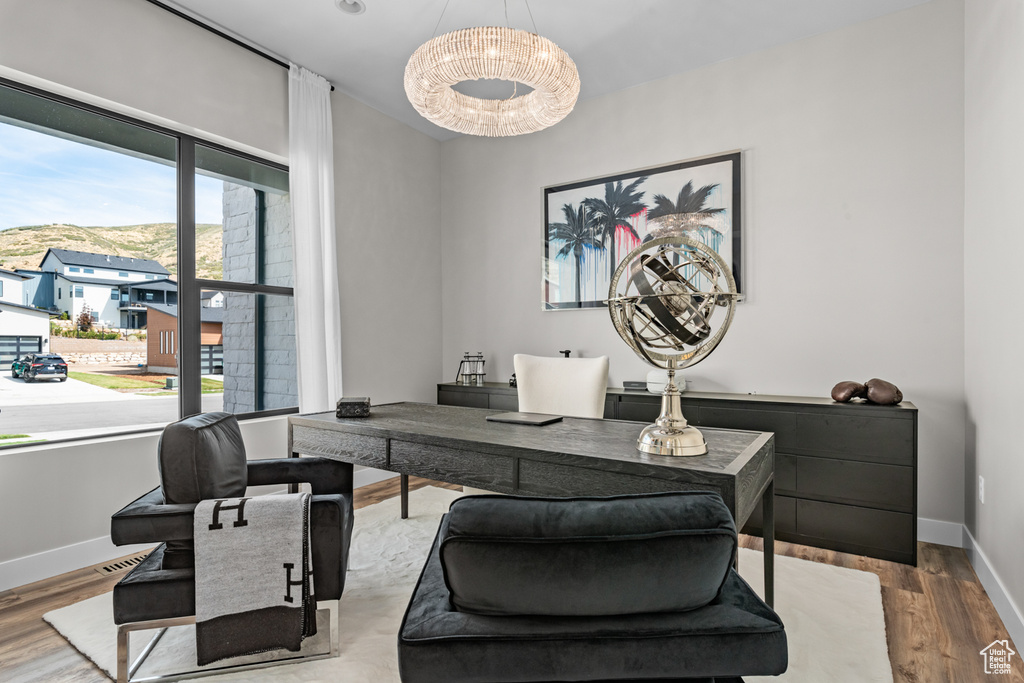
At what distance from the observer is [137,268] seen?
2.95 meters

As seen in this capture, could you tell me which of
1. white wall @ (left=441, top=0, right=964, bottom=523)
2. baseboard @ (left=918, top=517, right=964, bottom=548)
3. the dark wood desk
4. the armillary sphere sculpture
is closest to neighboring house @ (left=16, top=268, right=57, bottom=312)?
the dark wood desk

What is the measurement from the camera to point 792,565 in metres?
2.51

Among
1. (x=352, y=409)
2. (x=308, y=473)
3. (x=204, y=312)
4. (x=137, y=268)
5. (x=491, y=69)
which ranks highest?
(x=491, y=69)

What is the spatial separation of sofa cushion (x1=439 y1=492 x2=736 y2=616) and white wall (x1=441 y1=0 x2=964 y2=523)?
109 inches

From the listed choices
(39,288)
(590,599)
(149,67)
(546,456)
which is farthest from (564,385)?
(149,67)

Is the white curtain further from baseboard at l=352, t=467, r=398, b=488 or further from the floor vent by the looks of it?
the floor vent

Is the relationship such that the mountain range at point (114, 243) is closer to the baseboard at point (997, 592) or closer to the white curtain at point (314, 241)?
the white curtain at point (314, 241)

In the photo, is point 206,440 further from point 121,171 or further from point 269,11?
point 269,11

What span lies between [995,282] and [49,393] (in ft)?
14.2

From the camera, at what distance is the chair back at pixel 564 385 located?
8.59 feet

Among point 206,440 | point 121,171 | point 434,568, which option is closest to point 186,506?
point 206,440

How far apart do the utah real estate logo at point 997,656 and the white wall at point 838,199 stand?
1136 millimetres

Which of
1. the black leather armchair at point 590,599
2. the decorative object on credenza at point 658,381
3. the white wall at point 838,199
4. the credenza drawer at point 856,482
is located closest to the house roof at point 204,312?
the white wall at point 838,199

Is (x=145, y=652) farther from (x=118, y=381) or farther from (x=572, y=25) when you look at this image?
(x=572, y=25)
